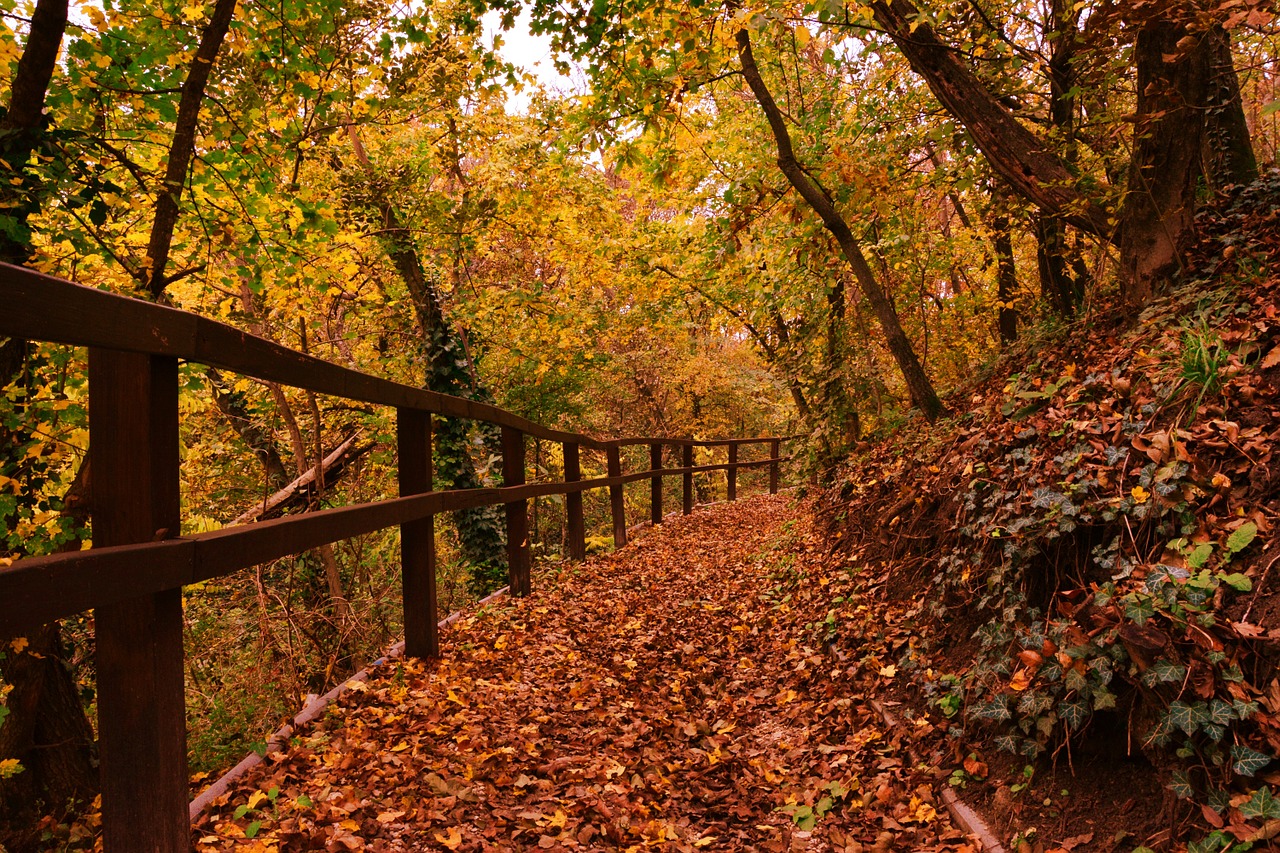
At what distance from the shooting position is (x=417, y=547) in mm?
4059

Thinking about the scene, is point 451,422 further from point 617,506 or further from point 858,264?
point 858,264

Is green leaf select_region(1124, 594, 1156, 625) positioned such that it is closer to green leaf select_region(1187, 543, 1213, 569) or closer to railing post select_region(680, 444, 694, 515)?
green leaf select_region(1187, 543, 1213, 569)

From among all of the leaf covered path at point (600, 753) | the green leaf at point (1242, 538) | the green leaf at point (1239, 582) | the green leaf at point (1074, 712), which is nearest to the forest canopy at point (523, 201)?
the leaf covered path at point (600, 753)

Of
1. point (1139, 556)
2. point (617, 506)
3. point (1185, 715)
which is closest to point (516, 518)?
point (617, 506)

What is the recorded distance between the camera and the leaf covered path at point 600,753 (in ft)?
8.75

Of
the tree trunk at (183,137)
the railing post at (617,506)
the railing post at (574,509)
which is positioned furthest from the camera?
the railing post at (617,506)

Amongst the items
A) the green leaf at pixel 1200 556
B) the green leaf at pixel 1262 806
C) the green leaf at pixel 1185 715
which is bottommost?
the green leaf at pixel 1262 806

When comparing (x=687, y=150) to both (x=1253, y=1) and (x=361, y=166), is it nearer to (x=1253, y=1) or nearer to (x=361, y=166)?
(x=361, y=166)

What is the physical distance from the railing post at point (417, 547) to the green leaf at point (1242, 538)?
11.2 feet

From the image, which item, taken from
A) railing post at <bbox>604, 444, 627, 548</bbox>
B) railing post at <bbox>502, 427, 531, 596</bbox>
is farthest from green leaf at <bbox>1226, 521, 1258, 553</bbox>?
railing post at <bbox>604, 444, 627, 548</bbox>

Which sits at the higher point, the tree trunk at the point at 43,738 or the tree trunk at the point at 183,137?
the tree trunk at the point at 183,137

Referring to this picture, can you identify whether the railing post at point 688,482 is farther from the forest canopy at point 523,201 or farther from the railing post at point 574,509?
the railing post at point 574,509

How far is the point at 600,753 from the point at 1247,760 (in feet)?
7.85

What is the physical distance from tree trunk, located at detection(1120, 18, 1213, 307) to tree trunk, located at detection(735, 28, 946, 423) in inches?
91.0
